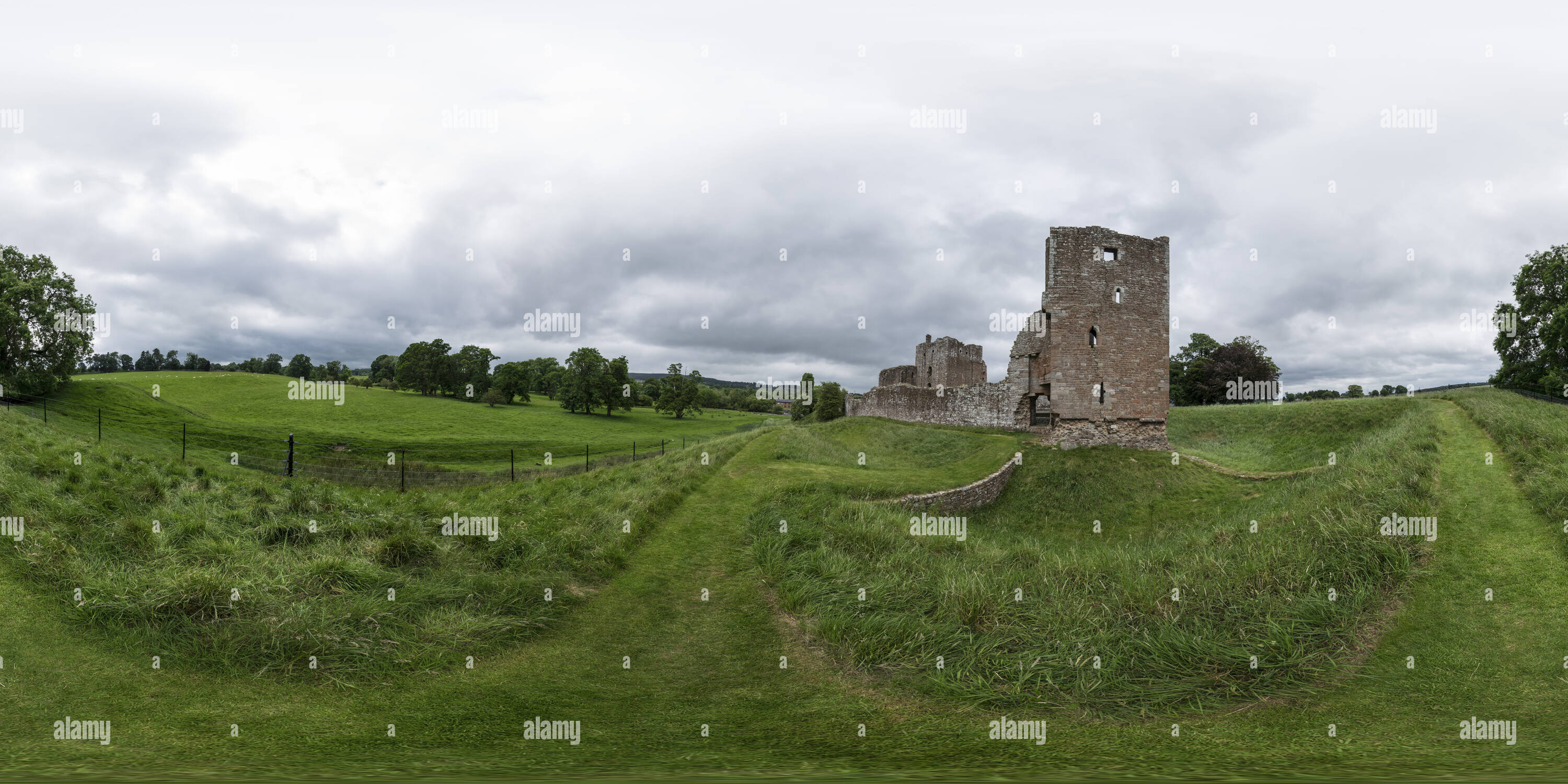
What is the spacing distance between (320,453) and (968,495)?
33.4 metres

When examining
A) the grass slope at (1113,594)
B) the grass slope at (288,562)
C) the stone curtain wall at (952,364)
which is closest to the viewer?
the grass slope at (1113,594)

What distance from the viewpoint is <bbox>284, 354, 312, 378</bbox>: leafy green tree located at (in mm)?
68250

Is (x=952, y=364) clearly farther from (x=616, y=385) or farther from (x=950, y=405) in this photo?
(x=616, y=385)

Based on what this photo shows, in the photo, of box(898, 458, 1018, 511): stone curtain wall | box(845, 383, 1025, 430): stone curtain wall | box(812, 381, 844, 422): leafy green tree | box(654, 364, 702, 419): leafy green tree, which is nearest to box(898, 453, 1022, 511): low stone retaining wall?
box(898, 458, 1018, 511): stone curtain wall

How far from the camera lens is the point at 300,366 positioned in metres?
69.2

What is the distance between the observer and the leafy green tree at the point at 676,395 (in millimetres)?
73438

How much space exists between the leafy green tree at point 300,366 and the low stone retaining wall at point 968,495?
249ft

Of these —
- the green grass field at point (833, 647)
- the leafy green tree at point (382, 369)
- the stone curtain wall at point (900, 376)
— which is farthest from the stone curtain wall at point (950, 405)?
the leafy green tree at point (382, 369)

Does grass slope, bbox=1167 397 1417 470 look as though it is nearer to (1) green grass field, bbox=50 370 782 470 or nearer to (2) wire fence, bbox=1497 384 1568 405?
(2) wire fence, bbox=1497 384 1568 405

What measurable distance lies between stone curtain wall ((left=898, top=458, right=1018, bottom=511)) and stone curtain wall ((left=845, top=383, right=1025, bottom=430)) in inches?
332

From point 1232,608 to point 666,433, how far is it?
53.9 metres

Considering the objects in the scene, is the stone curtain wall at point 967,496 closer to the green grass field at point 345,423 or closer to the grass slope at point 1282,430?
the grass slope at point 1282,430

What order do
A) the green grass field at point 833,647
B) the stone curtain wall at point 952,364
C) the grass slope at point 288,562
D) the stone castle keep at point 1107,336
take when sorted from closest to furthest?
the green grass field at point 833,647, the grass slope at point 288,562, the stone castle keep at point 1107,336, the stone curtain wall at point 952,364

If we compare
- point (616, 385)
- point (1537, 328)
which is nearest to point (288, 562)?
point (1537, 328)
